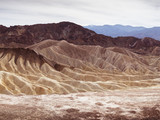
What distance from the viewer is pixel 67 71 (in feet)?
300

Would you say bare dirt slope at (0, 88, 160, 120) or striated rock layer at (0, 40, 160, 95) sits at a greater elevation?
bare dirt slope at (0, 88, 160, 120)

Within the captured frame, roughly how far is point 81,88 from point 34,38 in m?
144

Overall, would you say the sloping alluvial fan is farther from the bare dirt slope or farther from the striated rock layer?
the bare dirt slope

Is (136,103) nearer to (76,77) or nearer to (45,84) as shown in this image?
(45,84)

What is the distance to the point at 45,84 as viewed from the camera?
211 ft

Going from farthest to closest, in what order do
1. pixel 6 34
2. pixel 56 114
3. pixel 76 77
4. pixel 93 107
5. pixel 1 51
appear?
pixel 6 34
pixel 1 51
pixel 76 77
pixel 93 107
pixel 56 114

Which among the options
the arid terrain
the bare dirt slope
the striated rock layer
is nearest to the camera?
the bare dirt slope

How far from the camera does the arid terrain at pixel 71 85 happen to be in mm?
11250

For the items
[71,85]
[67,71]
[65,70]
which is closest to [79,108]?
[71,85]

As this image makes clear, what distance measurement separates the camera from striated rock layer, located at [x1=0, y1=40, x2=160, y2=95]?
59.8 metres

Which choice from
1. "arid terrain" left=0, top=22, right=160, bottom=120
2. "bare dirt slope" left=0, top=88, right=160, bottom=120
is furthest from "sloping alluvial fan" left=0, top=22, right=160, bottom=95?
"bare dirt slope" left=0, top=88, right=160, bottom=120

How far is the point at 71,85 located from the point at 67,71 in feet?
84.1

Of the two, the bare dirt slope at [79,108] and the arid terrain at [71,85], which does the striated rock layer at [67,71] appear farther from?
the bare dirt slope at [79,108]

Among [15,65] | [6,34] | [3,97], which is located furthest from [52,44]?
[3,97]
